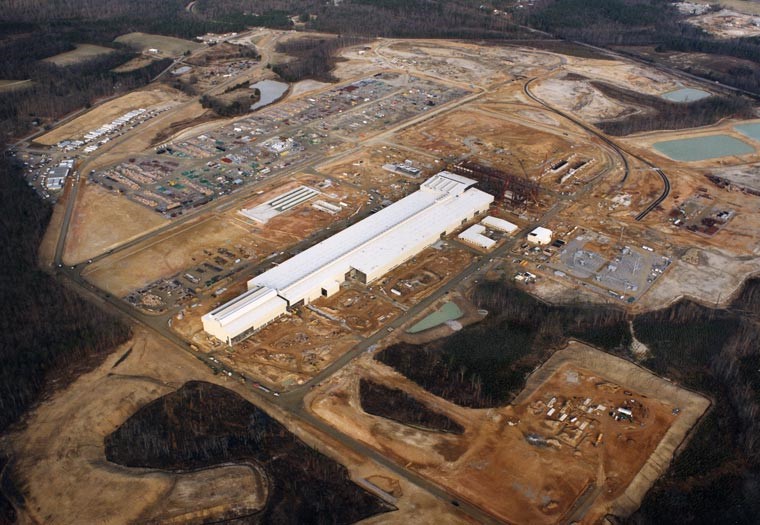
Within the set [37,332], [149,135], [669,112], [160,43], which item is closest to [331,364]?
[37,332]

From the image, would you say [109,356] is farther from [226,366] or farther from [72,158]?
[72,158]

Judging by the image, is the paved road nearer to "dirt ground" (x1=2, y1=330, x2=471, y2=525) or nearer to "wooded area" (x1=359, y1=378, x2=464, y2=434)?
"dirt ground" (x1=2, y1=330, x2=471, y2=525)

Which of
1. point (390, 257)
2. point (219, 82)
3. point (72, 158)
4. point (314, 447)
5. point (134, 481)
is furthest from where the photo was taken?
point (219, 82)

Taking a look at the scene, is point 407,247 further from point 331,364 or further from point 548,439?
point 548,439

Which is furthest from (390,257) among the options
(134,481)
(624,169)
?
A: (624,169)

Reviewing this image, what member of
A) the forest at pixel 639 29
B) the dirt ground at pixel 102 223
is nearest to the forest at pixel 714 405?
the dirt ground at pixel 102 223

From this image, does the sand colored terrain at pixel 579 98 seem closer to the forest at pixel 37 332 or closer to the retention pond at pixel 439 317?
the retention pond at pixel 439 317

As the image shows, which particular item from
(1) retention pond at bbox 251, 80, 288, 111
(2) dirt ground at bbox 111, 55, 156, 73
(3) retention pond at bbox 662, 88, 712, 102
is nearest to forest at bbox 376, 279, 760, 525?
(3) retention pond at bbox 662, 88, 712, 102
